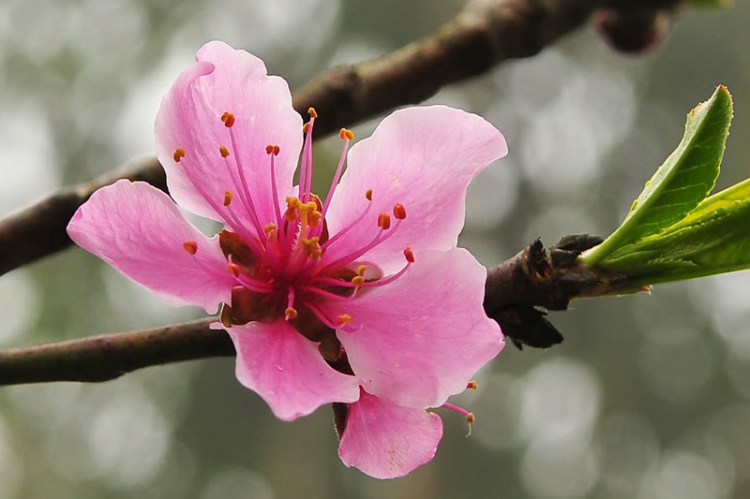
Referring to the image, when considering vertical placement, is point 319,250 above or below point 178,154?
below

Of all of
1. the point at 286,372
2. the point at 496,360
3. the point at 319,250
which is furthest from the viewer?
the point at 496,360

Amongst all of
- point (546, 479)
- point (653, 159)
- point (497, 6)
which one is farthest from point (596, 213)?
point (497, 6)

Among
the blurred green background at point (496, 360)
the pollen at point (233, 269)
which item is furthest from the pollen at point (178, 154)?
the blurred green background at point (496, 360)

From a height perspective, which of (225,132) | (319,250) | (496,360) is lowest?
(496,360)

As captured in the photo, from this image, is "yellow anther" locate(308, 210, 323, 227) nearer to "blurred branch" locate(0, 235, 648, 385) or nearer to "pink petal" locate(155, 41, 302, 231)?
"pink petal" locate(155, 41, 302, 231)

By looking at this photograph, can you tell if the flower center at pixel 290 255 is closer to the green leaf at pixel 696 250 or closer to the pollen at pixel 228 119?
the pollen at pixel 228 119

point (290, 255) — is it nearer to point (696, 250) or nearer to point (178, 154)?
point (178, 154)

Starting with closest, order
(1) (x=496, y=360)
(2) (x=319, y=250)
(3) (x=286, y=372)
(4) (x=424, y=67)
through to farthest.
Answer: (3) (x=286, y=372), (2) (x=319, y=250), (4) (x=424, y=67), (1) (x=496, y=360)

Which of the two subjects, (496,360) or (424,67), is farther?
(496,360)

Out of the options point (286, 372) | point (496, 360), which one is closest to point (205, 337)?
point (286, 372)
